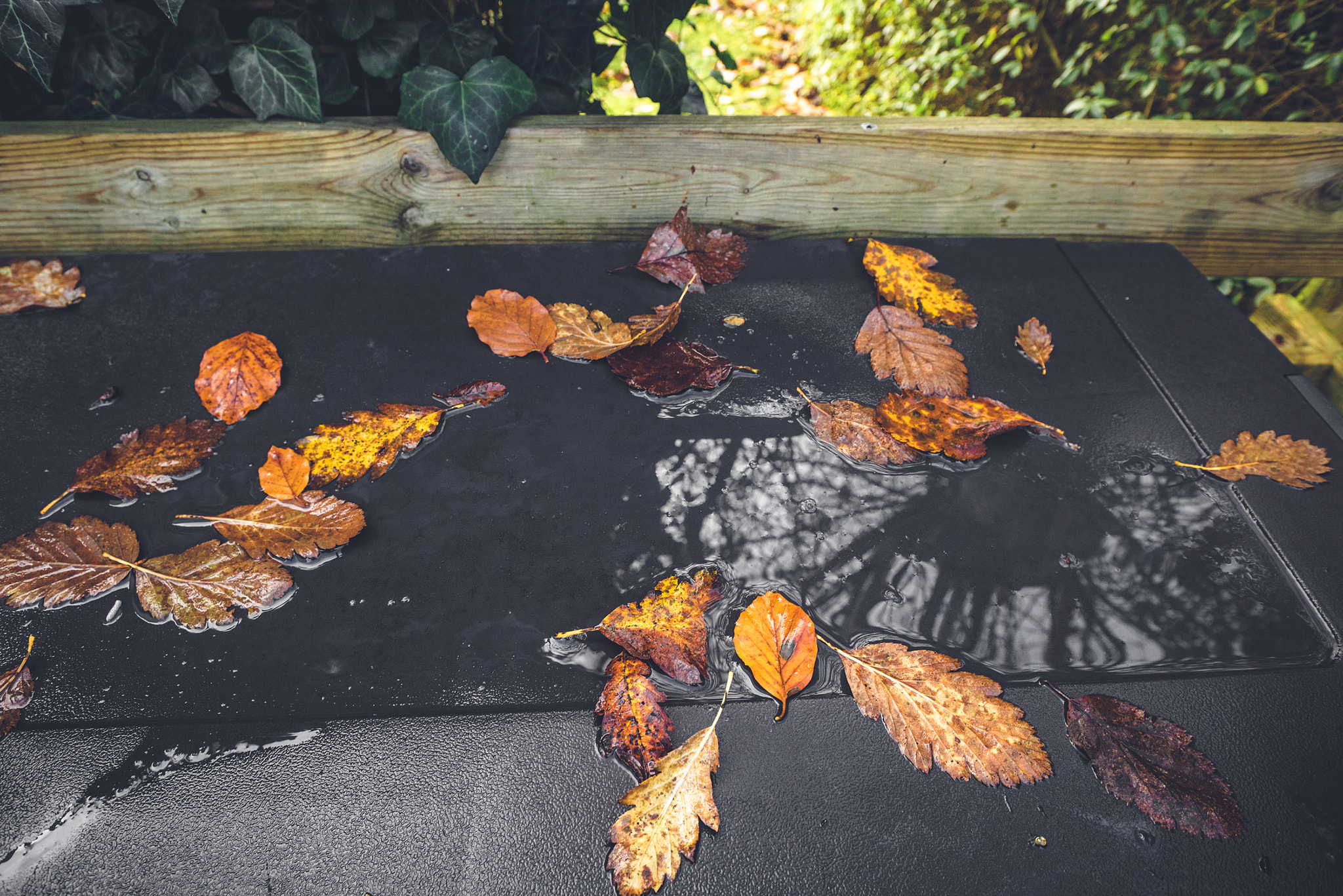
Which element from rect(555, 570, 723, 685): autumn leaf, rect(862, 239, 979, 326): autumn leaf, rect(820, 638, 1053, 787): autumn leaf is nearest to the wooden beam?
rect(862, 239, 979, 326): autumn leaf

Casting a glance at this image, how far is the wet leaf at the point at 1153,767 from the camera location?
0.75m

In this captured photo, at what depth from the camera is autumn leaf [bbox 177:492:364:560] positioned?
96 cm

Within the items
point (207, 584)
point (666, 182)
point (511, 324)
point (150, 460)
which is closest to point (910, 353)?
point (666, 182)

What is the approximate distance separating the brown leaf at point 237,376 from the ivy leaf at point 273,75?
503 millimetres

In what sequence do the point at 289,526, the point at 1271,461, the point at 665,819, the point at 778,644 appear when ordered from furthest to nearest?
the point at 1271,461, the point at 289,526, the point at 778,644, the point at 665,819

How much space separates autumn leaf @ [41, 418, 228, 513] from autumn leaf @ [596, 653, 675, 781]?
2.56 ft

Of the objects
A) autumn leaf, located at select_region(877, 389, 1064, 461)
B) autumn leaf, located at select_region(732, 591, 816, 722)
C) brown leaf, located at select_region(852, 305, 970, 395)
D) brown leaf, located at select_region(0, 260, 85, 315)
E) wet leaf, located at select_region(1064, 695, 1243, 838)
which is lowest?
brown leaf, located at select_region(0, 260, 85, 315)

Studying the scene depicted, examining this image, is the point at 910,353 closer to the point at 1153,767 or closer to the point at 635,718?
the point at 1153,767

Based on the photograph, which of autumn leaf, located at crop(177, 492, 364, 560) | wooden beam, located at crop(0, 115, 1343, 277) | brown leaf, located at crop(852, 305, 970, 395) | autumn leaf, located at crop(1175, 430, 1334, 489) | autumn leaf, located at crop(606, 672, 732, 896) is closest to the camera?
autumn leaf, located at crop(606, 672, 732, 896)

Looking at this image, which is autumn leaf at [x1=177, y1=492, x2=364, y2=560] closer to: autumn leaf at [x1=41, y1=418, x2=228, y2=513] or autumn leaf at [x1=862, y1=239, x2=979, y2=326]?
autumn leaf at [x1=41, y1=418, x2=228, y2=513]

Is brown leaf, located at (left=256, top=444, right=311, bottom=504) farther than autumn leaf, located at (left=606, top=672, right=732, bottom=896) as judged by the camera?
Yes

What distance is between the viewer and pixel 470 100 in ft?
4.39

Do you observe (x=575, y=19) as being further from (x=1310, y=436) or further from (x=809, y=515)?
(x=1310, y=436)

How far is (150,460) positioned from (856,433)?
3.84 feet
